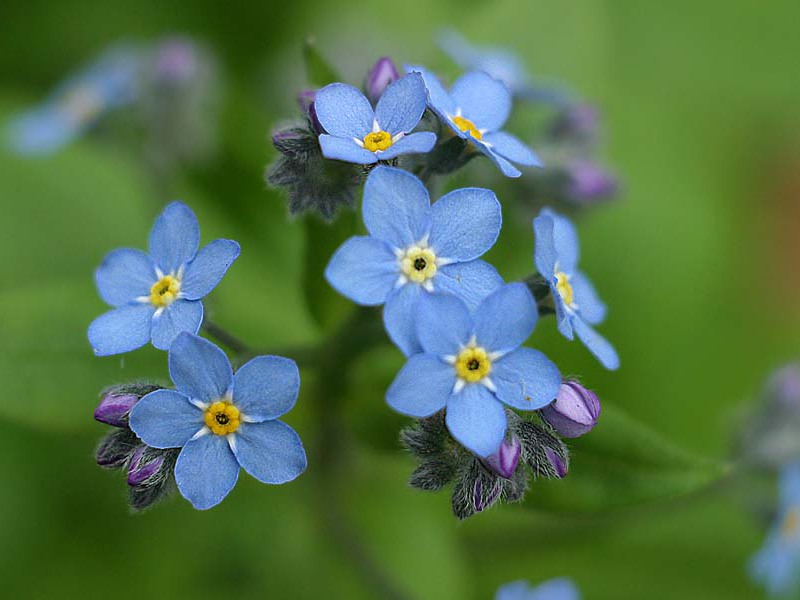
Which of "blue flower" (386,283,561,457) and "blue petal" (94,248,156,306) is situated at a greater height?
"blue flower" (386,283,561,457)

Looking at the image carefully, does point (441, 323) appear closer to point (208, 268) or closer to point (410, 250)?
point (410, 250)

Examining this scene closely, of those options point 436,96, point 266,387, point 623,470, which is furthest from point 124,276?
point 623,470

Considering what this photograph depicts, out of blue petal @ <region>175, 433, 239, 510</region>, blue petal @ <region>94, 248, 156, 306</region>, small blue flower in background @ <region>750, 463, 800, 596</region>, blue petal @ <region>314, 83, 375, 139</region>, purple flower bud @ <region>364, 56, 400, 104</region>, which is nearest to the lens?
blue petal @ <region>175, 433, 239, 510</region>

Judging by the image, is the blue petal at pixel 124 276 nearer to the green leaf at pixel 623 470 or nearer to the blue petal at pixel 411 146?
the blue petal at pixel 411 146

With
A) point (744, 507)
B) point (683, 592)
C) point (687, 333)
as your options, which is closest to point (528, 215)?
point (744, 507)

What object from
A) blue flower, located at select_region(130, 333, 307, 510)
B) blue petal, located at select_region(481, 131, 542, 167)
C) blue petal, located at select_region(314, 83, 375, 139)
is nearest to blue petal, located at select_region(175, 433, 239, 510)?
blue flower, located at select_region(130, 333, 307, 510)

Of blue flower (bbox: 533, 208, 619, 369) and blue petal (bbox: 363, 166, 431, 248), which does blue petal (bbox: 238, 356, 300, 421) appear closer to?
blue petal (bbox: 363, 166, 431, 248)

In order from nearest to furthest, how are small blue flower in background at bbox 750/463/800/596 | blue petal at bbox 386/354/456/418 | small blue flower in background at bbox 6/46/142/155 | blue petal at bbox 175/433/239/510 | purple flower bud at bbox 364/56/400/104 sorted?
1. blue petal at bbox 386/354/456/418
2. blue petal at bbox 175/433/239/510
3. purple flower bud at bbox 364/56/400/104
4. small blue flower in background at bbox 750/463/800/596
5. small blue flower in background at bbox 6/46/142/155
